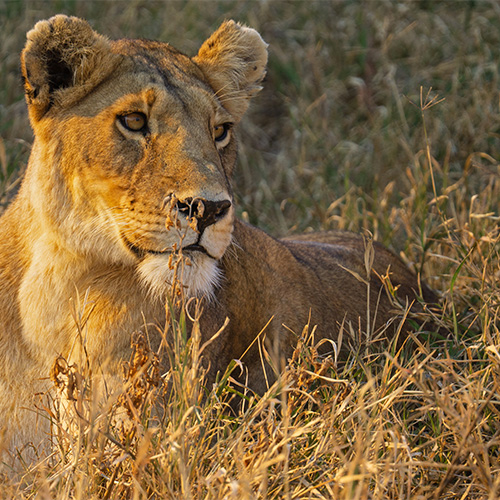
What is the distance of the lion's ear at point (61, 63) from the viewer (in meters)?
3.37

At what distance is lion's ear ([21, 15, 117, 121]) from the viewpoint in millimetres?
3365

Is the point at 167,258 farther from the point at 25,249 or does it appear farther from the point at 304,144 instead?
the point at 304,144

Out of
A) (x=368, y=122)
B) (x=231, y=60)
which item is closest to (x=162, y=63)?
(x=231, y=60)

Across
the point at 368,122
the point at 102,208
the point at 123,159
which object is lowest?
the point at 368,122

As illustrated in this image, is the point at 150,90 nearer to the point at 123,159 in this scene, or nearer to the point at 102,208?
the point at 123,159

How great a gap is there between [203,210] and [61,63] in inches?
38.7

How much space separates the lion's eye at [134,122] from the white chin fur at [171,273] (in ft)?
1.73


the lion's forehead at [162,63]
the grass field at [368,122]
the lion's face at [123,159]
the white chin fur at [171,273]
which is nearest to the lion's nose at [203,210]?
the lion's face at [123,159]

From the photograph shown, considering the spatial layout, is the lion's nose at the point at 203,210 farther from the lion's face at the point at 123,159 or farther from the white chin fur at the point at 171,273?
the white chin fur at the point at 171,273

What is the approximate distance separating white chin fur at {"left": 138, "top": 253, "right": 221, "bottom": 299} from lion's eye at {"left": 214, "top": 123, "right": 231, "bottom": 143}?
2.53 ft

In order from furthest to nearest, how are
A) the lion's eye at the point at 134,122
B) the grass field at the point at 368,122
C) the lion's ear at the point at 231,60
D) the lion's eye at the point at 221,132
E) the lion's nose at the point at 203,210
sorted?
1. the grass field at the point at 368,122
2. the lion's ear at the point at 231,60
3. the lion's eye at the point at 221,132
4. the lion's eye at the point at 134,122
5. the lion's nose at the point at 203,210

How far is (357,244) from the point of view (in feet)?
16.7

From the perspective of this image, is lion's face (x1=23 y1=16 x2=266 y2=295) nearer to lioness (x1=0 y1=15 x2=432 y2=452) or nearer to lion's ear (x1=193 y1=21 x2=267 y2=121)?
lioness (x1=0 y1=15 x2=432 y2=452)

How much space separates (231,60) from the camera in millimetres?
4082
